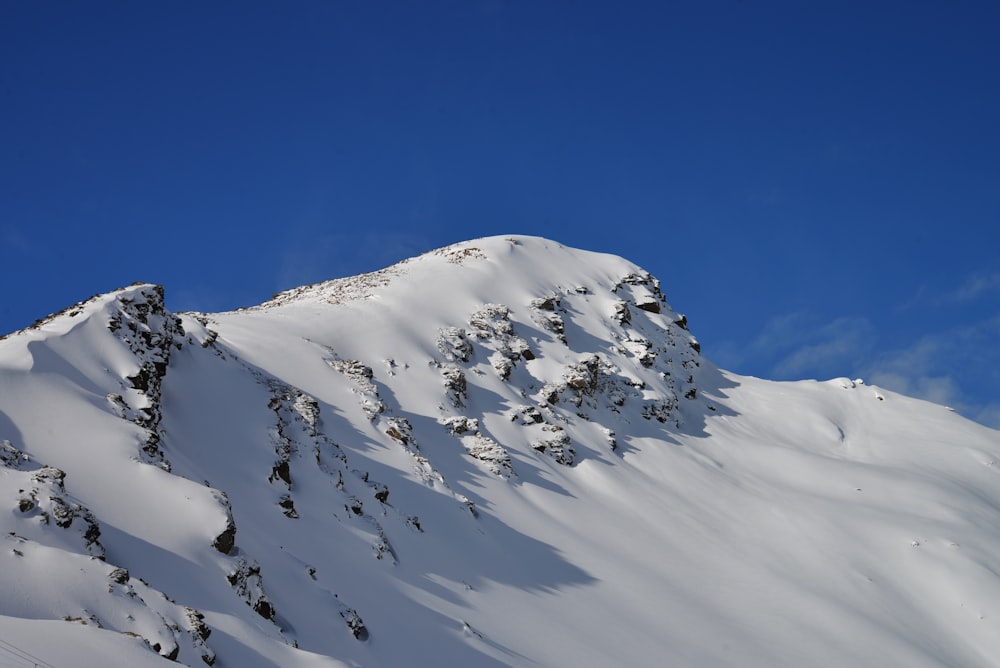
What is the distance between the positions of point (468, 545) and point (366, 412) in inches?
321

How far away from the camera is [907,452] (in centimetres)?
4791

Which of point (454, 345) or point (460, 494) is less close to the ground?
point (454, 345)

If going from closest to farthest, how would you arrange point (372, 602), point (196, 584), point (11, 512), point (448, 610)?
point (11, 512) → point (196, 584) → point (372, 602) → point (448, 610)

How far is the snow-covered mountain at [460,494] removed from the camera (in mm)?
11617

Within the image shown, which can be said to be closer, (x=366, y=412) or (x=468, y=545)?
(x=468, y=545)

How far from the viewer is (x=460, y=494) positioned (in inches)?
1033

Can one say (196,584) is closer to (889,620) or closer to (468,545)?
(468,545)

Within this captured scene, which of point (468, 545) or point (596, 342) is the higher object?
point (596, 342)

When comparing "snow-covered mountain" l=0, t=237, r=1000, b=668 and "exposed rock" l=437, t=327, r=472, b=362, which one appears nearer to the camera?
"snow-covered mountain" l=0, t=237, r=1000, b=668

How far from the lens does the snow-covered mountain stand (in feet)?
38.1

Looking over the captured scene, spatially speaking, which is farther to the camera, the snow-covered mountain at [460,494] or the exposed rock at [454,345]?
the exposed rock at [454,345]

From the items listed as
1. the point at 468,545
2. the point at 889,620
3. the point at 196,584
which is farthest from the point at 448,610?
the point at 889,620

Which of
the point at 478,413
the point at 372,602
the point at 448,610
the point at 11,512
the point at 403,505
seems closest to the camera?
the point at 11,512

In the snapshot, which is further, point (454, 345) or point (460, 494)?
point (454, 345)
